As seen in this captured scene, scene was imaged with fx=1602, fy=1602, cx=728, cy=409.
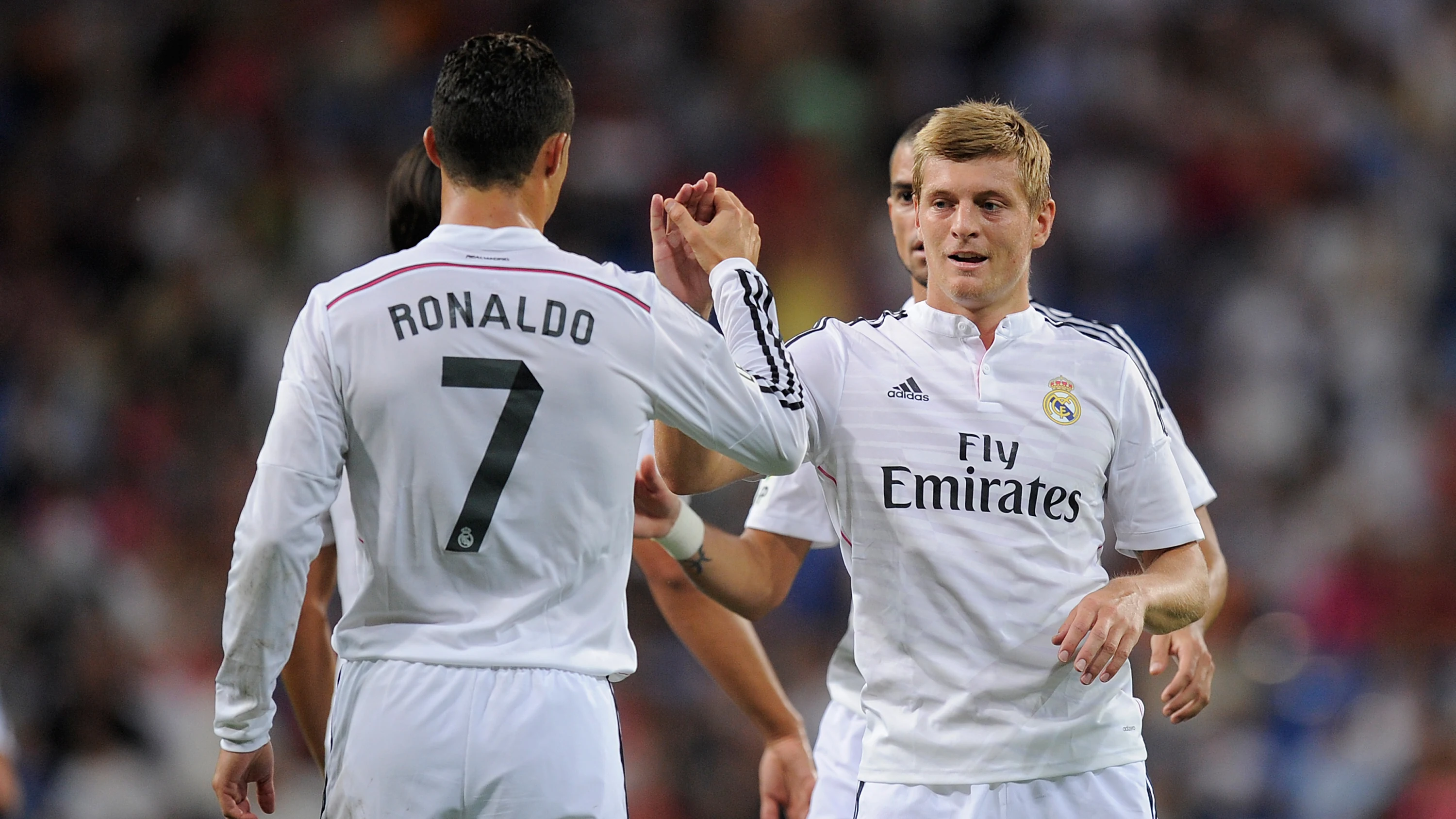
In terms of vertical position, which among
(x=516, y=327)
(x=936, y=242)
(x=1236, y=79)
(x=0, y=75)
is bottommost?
(x=516, y=327)

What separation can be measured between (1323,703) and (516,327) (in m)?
6.41

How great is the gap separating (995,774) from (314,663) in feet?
5.98

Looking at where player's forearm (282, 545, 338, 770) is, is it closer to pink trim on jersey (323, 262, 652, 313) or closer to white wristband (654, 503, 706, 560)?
white wristband (654, 503, 706, 560)

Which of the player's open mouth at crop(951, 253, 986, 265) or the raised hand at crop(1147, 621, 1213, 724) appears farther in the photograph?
the raised hand at crop(1147, 621, 1213, 724)

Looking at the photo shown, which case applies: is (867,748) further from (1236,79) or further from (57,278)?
(1236,79)

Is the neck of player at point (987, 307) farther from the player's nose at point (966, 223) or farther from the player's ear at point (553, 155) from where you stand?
the player's ear at point (553, 155)

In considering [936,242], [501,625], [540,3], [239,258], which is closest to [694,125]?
[540,3]

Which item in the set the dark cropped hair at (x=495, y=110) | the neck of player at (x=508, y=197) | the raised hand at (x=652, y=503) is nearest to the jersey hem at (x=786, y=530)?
the raised hand at (x=652, y=503)

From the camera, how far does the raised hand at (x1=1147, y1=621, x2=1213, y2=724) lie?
159 inches

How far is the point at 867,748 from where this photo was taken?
3.70m

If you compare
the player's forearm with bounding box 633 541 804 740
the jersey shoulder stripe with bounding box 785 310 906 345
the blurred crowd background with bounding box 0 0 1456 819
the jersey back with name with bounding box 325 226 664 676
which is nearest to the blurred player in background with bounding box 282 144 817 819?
the player's forearm with bounding box 633 541 804 740

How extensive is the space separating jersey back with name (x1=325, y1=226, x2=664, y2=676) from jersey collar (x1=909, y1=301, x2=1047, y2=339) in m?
0.88

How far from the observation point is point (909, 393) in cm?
373

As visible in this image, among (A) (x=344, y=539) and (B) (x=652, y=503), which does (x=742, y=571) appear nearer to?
(B) (x=652, y=503)
